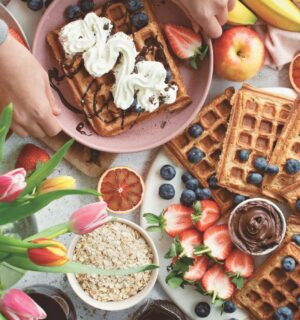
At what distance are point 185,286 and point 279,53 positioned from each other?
802 mm

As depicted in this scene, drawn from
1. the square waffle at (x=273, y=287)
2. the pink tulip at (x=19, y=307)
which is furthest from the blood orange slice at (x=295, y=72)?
the pink tulip at (x=19, y=307)

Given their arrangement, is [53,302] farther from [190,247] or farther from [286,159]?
[286,159]

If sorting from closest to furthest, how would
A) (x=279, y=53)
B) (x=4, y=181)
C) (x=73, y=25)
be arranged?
(x=4, y=181)
(x=73, y=25)
(x=279, y=53)

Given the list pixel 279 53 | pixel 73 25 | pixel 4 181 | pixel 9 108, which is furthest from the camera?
pixel 279 53

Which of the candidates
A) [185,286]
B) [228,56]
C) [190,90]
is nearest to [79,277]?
[185,286]

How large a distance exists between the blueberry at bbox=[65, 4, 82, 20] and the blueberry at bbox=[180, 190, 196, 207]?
0.64 meters

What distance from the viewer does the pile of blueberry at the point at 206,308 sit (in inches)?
84.2

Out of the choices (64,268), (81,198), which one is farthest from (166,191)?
(64,268)

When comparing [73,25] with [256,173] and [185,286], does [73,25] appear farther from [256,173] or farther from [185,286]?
[185,286]

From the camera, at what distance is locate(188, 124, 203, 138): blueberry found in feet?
7.02

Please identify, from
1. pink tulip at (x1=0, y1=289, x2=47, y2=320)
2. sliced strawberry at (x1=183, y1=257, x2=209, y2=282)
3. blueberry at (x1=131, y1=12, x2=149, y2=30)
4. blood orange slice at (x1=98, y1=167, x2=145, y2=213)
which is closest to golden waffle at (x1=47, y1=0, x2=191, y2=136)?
blueberry at (x1=131, y1=12, x2=149, y2=30)

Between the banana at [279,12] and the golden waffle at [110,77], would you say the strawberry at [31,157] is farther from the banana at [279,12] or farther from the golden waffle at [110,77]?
the banana at [279,12]

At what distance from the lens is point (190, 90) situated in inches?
85.5

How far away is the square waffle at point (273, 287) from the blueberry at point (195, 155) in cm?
35
